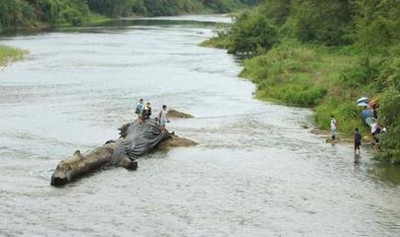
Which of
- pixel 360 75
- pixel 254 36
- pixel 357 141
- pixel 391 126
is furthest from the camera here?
pixel 254 36

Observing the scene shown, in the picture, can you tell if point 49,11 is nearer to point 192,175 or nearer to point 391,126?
point 391,126

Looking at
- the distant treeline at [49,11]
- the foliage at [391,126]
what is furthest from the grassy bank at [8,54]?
the foliage at [391,126]

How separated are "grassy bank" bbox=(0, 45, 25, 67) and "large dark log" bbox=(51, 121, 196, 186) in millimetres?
42579

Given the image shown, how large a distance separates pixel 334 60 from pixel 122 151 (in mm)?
40261

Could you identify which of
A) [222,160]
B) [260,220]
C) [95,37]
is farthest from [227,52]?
[260,220]

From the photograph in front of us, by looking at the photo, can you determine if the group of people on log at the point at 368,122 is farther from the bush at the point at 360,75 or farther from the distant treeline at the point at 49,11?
the distant treeline at the point at 49,11

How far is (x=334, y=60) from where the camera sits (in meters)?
68.2

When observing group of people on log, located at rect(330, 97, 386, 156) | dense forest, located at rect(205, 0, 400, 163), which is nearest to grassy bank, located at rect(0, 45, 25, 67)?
dense forest, located at rect(205, 0, 400, 163)

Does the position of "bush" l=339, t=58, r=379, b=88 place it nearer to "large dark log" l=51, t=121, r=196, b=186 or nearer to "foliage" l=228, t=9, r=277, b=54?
"large dark log" l=51, t=121, r=196, b=186

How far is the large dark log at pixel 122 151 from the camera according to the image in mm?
28984

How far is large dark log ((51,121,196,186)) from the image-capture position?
28984mm

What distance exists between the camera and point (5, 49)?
286ft

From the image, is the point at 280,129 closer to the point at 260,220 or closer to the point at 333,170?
the point at 333,170

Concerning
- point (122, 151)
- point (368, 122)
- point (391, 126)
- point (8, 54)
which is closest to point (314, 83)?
point (368, 122)
